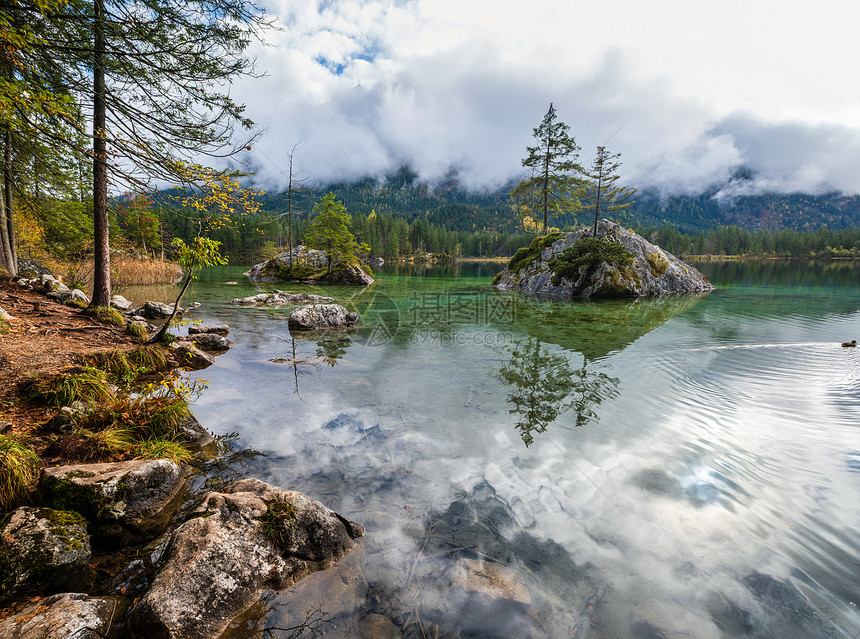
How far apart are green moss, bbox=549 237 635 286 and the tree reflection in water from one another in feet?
70.4

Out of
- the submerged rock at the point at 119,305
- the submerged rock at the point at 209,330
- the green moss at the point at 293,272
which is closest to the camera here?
the submerged rock at the point at 209,330

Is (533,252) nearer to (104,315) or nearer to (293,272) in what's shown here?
(293,272)

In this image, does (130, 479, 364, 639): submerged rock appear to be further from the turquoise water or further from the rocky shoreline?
the turquoise water

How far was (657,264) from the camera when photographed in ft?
110

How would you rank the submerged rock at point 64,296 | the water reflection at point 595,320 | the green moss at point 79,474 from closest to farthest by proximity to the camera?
the green moss at point 79,474
the submerged rock at point 64,296
the water reflection at point 595,320

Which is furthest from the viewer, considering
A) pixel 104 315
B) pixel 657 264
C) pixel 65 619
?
pixel 657 264

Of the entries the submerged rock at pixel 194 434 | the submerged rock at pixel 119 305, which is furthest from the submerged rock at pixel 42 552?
the submerged rock at pixel 119 305

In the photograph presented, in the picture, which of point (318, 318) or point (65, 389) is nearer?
point (65, 389)

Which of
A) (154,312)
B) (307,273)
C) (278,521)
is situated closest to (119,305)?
(154,312)

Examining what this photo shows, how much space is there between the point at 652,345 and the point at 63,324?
793 inches

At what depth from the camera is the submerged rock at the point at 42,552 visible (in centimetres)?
313

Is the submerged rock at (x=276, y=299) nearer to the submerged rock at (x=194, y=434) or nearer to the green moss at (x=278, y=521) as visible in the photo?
the submerged rock at (x=194, y=434)

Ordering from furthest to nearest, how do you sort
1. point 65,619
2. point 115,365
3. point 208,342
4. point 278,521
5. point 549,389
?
point 208,342
point 549,389
point 115,365
point 278,521
point 65,619

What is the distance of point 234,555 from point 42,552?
1727 millimetres
